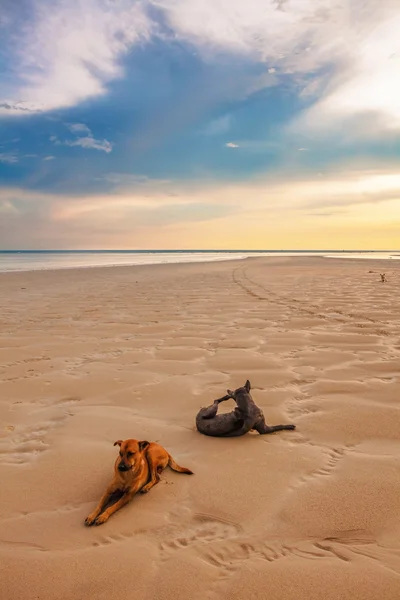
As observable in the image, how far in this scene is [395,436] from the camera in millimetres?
3938

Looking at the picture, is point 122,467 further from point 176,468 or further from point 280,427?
point 280,427

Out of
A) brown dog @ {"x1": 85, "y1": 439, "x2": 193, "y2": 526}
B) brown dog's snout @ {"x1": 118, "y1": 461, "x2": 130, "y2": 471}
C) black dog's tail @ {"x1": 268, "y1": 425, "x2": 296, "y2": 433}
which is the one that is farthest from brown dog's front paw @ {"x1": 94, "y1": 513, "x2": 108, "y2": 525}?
black dog's tail @ {"x1": 268, "y1": 425, "x2": 296, "y2": 433}

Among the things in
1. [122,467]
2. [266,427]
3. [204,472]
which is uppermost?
[122,467]

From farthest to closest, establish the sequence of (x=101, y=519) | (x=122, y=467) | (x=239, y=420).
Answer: (x=239, y=420) < (x=122, y=467) < (x=101, y=519)

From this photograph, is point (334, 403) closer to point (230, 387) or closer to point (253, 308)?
point (230, 387)

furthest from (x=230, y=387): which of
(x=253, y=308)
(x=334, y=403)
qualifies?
(x=253, y=308)

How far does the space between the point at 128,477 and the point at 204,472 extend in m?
0.69

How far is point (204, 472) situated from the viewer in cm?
338

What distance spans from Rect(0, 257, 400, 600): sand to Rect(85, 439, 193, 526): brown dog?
72mm

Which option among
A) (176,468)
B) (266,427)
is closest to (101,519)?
(176,468)

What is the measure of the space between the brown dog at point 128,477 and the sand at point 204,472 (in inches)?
2.8

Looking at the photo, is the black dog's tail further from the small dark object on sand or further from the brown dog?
the brown dog

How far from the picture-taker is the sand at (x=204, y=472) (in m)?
2.30

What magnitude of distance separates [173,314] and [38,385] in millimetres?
5767
